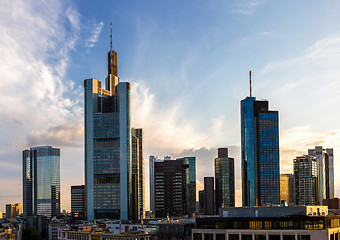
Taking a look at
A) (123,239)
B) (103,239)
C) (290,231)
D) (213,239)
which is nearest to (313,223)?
(290,231)

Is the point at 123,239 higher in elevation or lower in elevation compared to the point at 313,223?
lower

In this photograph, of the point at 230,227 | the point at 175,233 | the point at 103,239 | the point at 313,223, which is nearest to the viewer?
the point at 313,223

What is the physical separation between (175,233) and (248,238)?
3568cm

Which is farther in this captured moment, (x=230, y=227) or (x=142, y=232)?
(x=142, y=232)

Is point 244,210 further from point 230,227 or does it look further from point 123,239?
point 123,239

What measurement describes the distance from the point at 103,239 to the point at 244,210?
84.8m

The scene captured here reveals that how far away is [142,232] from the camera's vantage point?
632ft

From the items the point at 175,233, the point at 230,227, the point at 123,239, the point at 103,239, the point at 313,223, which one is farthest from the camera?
the point at 103,239

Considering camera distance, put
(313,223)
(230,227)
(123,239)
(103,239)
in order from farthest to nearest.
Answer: (103,239) → (123,239) → (230,227) → (313,223)

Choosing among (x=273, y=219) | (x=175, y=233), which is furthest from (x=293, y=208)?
(x=175, y=233)

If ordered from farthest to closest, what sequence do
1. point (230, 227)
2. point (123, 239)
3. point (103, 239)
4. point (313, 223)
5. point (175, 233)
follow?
point (103, 239), point (123, 239), point (175, 233), point (230, 227), point (313, 223)

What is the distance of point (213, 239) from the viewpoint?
124000 mm

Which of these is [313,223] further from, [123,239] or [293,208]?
[123,239]

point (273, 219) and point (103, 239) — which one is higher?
point (273, 219)
